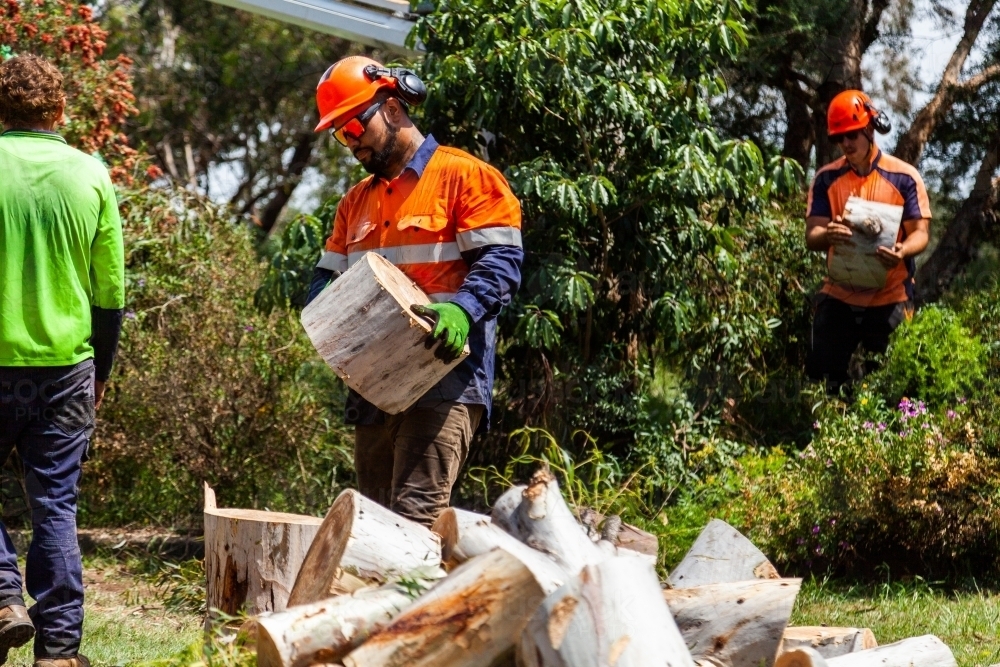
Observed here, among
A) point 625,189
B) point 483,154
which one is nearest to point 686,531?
point 625,189

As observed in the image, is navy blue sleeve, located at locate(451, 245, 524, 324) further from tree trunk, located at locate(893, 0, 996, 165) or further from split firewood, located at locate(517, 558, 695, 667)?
tree trunk, located at locate(893, 0, 996, 165)

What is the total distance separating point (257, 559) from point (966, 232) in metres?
5.77

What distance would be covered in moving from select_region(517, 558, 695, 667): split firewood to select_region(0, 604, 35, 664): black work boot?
1.54m

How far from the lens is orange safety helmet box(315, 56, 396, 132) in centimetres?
373

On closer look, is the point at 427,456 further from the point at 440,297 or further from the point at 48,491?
the point at 48,491

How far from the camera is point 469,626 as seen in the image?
102 inches

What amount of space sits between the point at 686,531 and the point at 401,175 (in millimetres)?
2033

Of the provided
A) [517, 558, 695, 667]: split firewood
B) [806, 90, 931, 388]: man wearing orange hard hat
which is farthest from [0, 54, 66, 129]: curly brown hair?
[806, 90, 931, 388]: man wearing orange hard hat

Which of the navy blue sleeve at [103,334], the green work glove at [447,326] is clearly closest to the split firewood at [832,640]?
the green work glove at [447,326]

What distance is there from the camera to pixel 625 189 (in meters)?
→ 5.69

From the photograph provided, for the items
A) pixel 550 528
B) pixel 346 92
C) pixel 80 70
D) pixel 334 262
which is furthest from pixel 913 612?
pixel 80 70

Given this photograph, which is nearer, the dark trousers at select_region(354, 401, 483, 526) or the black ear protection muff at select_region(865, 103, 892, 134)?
the dark trousers at select_region(354, 401, 483, 526)

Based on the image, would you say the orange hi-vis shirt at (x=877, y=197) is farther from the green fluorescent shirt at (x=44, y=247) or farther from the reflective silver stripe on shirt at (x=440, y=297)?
the green fluorescent shirt at (x=44, y=247)

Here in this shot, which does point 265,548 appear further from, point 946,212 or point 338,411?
point 946,212
